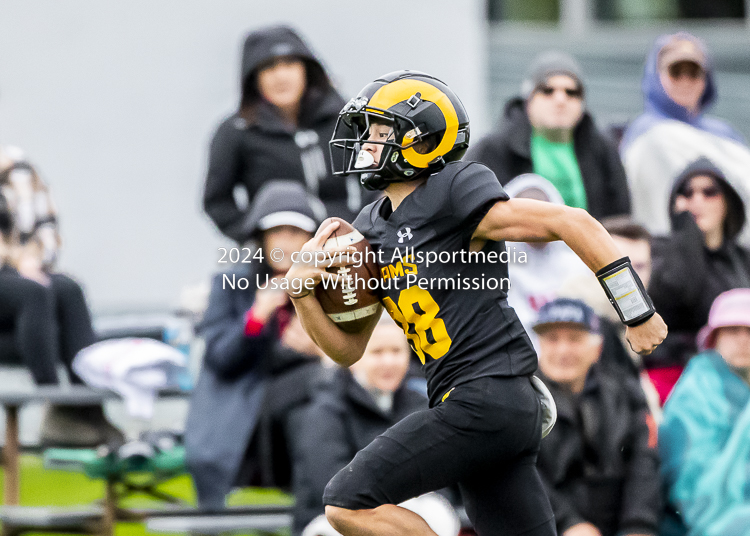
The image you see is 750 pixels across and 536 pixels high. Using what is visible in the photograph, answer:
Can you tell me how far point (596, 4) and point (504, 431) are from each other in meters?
8.64

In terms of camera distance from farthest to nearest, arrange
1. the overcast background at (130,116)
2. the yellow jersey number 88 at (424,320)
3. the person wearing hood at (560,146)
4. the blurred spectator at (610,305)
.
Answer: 1. the overcast background at (130,116)
2. the person wearing hood at (560,146)
3. the blurred spectator at (610,305)
4. the yellow jersey number 88 at (424,320)

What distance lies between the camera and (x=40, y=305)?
20.5ft

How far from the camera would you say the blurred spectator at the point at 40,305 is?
20.4 ft

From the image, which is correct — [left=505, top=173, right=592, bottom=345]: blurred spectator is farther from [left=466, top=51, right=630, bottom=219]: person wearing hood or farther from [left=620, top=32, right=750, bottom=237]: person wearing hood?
[left=620, top=32, right=750, bottom=237]: person wearing hood

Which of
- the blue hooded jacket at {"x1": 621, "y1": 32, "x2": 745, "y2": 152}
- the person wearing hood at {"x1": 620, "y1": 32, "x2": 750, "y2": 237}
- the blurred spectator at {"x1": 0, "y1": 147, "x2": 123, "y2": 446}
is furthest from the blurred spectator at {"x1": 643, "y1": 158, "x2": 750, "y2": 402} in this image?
the blurred spectator at {"x1": 0, "y1": 147, "x2": 123, "y2": 446}

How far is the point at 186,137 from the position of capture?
9.10 metres

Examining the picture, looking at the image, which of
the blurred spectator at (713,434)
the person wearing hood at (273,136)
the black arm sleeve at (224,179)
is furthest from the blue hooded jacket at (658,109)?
the black arm sleeve at (224,179)

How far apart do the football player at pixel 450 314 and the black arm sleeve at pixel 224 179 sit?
105 inches

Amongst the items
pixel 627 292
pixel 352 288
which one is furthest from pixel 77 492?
pixel 627 292

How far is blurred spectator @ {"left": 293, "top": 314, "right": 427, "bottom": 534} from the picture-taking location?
519cm

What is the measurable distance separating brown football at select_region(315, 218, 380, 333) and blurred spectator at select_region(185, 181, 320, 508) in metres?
1.87

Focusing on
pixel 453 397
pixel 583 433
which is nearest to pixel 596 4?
pixel 583 433

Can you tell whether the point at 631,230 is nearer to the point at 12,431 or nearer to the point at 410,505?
the point at 410,505

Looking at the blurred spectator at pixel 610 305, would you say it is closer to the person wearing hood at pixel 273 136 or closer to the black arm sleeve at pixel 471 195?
the person wearing hood at pixel 273 136
